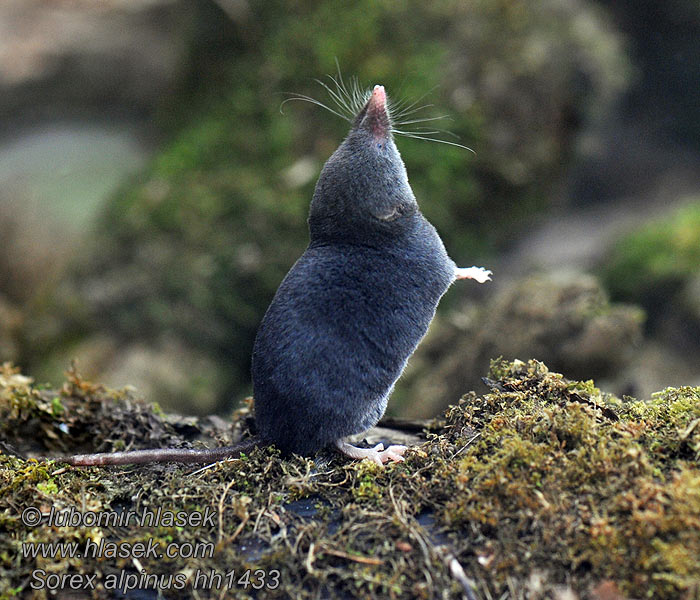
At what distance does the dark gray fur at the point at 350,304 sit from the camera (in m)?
3.03

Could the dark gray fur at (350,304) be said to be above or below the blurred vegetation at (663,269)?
below

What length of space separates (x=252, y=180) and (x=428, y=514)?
17.9ft

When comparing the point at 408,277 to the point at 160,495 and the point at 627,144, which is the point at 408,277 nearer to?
the point at 160,495

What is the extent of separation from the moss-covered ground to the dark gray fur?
0.22 meters

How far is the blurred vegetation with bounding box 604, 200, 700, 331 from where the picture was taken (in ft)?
Answer: 25.2

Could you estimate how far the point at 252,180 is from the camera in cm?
744

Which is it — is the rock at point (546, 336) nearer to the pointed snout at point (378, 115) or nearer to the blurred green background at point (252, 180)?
the blurred green background at point (252, 180)

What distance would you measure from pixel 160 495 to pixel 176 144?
6077mm

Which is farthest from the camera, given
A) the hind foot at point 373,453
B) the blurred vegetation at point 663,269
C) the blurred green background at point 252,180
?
the blurred vegetation at point 663,269

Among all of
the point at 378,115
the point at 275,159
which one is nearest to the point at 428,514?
the point at 378,115

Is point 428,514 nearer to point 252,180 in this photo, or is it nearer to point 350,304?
point 350,304

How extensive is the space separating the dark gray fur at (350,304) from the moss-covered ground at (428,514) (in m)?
0.22

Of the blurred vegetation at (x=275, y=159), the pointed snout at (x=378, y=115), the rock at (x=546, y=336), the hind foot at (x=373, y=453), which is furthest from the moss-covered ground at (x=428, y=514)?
the blurred vegetation at (x=275, y=159)

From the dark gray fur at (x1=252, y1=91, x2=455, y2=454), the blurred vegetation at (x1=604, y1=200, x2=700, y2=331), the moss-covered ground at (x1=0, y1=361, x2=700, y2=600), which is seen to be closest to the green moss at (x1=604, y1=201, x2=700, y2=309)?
the blurred vegetation at (x1=604, y1=200, x2=700, y2=331)
